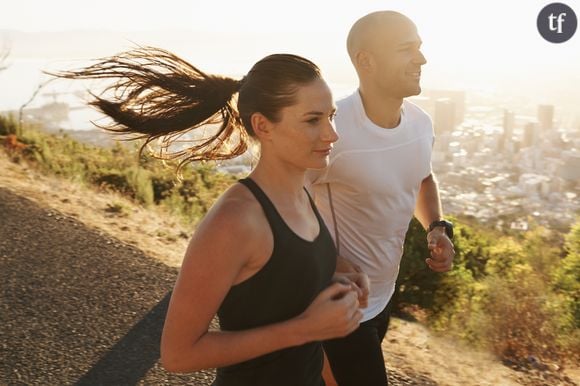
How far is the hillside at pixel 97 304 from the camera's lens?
423 cm

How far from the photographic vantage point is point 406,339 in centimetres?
522

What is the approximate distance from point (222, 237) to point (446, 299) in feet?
19.2

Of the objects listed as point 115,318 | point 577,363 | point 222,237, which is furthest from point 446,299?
point 222,237

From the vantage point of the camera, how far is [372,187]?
2.52m

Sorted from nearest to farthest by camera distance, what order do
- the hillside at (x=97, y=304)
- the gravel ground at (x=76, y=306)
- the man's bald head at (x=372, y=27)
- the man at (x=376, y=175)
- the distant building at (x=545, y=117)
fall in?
the man at (x=376, y=175) → the man's bald head at (x=372, y=27) → the gravel ground at (x=76, y=306) → the hillside at (x=97, y=304) → the distant building at (x=545, y=117)

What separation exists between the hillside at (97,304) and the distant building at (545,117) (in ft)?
127

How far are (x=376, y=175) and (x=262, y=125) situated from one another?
85 centimetres

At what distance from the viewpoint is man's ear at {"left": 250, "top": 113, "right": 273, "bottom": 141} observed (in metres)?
1.75

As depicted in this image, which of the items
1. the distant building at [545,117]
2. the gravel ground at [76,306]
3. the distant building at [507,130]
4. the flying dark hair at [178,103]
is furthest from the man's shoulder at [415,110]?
the distant building at [545,117]

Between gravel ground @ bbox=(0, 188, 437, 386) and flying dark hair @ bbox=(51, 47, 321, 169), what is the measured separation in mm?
2197

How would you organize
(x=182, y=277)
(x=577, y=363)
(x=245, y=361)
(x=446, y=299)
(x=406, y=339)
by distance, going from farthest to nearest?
(x=446, y=299)
(x=577, y=363)
(x=406, y=339)
(x=245, y=361)
(x=182, y=277)

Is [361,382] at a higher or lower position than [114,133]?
lower

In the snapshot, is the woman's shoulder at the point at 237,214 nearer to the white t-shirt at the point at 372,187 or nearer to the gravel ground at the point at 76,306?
the white t-shirt at the point at 372,187

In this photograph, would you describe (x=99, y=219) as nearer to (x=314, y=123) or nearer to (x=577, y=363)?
(x=577, y=363)
